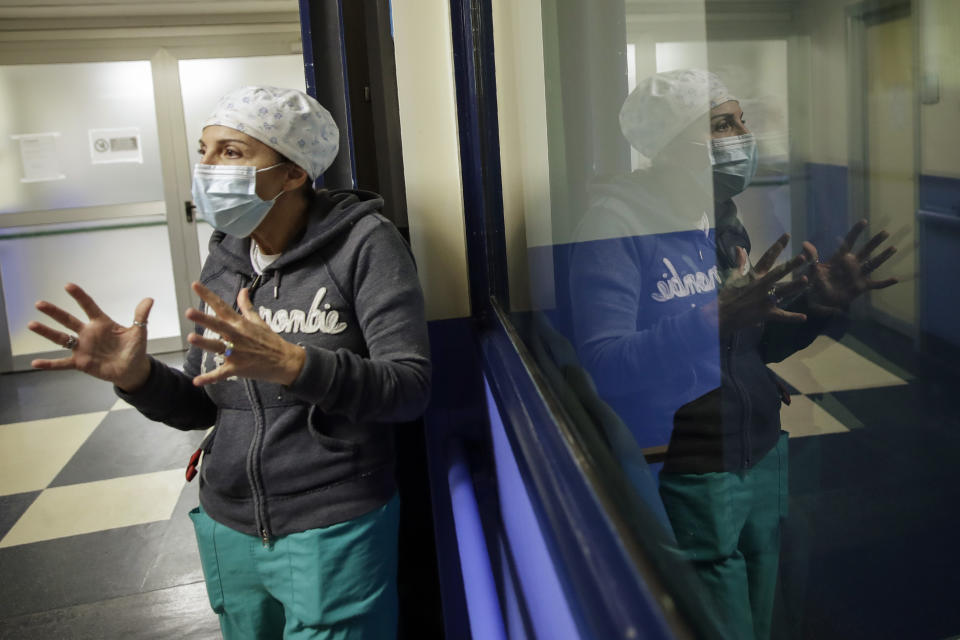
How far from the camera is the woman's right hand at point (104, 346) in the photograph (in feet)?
3.92

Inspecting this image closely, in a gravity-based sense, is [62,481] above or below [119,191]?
below

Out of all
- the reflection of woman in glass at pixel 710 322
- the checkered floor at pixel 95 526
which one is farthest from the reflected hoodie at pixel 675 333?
the checkered floor at pixel 95 526

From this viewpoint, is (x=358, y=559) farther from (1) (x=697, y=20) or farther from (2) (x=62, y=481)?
(2) (x=62, y=481)

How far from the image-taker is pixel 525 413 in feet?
2.96

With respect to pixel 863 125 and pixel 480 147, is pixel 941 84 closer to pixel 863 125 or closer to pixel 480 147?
pixel 863 125

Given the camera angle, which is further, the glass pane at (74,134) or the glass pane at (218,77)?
the glass pane at (218,77)

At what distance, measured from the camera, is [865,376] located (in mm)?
298

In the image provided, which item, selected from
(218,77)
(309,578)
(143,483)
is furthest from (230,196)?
(218,77)

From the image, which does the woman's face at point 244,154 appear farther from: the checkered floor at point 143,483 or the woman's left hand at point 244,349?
the checkered floor at point 143,483

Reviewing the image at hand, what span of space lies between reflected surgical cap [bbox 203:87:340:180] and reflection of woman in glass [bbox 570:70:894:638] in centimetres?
72

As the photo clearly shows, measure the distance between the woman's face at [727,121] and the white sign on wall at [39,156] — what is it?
17.1 ft

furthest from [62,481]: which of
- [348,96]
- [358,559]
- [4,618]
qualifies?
[358,559]

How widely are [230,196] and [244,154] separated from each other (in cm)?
7

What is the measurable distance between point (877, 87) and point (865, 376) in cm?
10
